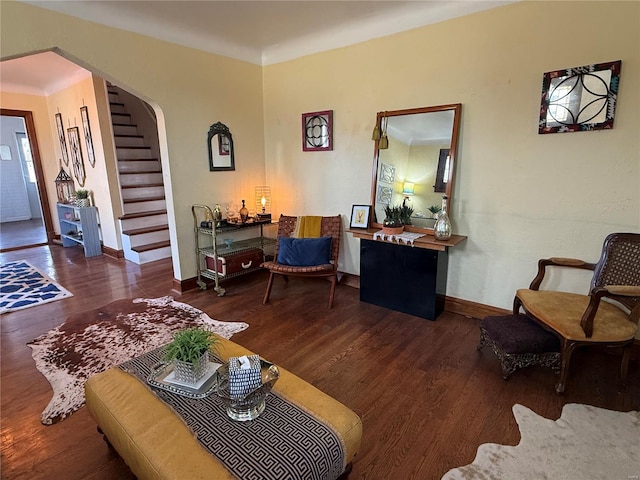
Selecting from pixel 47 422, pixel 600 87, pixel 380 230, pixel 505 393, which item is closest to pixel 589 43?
pixel 600 87

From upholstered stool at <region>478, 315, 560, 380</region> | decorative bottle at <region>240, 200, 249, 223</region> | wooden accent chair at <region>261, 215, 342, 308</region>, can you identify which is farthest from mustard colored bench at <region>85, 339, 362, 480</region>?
decorative bottle at <region>240, 200, 249, 223</region>

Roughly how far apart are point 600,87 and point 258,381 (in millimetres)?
2852

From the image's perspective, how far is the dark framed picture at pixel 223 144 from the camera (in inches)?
152

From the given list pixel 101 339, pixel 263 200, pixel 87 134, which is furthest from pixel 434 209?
pixel 87 134

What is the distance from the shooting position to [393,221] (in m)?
3.26

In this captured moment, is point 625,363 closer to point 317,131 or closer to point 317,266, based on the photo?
point 317,266

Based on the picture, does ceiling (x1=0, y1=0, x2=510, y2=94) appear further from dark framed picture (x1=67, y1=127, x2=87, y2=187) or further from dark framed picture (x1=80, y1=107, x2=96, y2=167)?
dark framed picture (x1=67, y1=127, x2=87, y2=187)

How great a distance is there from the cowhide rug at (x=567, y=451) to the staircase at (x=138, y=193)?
4.65 m

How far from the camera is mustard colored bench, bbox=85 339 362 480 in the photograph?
116 centimetres

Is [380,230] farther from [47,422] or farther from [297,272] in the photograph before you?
[47,422]

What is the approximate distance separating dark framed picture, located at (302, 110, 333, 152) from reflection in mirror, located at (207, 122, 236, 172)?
875 mm

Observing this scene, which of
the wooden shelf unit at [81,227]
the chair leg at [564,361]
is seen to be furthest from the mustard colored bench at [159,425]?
the wooden shelf unit at [81,227]

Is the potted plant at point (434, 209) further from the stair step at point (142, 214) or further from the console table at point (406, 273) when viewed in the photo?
the stair step at point (142, 214)

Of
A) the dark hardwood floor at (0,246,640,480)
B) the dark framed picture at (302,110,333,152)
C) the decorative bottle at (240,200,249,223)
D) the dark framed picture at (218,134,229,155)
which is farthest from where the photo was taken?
the decorative bottle at (240,200,249,223)
